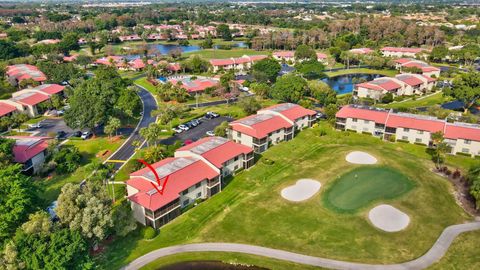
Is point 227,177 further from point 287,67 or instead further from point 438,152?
point 287,67

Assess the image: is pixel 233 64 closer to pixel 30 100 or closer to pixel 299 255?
pixel 30 100

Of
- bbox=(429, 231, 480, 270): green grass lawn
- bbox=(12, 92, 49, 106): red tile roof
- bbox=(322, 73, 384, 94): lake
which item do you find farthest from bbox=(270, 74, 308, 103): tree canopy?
bbox=(12, 92, 49, 106): red tile roof

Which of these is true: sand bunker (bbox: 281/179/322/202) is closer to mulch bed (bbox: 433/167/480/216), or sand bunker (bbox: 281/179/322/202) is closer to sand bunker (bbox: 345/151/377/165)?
sand bunker (bbox: 345/151/377/165)

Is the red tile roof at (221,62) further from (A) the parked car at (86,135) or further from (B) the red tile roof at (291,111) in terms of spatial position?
(A) the parked car at (86,135)

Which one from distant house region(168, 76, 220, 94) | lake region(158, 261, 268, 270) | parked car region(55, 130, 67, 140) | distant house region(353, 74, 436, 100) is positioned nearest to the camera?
lake region(158, 261, 268, 270)

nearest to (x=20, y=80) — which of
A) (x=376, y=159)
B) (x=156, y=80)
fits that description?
(x=156, y=80)

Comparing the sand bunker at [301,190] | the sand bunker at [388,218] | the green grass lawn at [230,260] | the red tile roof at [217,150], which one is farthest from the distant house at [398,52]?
the green grass lawn at [230,260]
